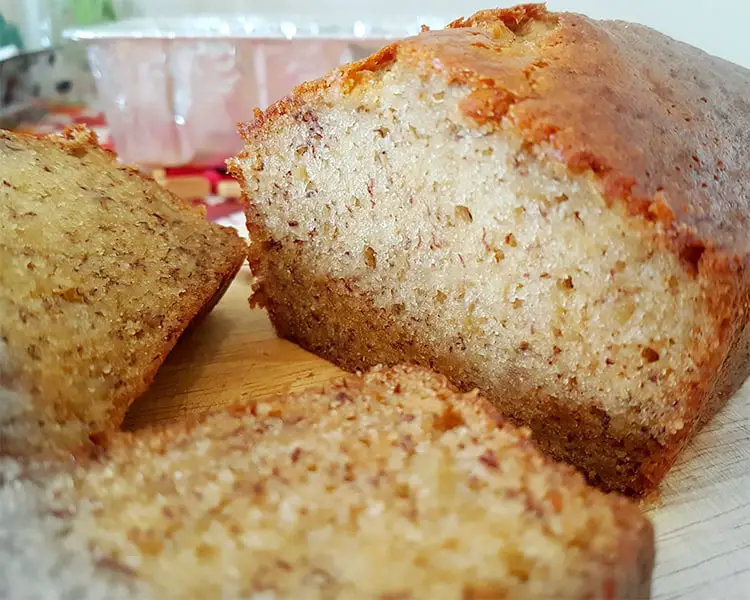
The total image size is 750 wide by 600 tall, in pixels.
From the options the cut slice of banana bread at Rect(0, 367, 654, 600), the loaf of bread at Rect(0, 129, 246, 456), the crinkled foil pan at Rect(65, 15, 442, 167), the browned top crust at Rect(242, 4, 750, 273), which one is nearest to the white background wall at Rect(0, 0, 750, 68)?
the crinkled foil pan at Rect(65, 15, 442, 167)

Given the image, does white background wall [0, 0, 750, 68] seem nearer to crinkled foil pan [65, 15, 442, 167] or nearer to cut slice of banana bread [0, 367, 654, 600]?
crinkled foil pan [65, 15, 442, 167]

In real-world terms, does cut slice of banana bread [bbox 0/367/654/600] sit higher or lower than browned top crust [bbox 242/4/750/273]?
lower

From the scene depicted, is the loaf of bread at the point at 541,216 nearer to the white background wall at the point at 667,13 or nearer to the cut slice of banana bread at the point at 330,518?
the cut slice of banana bread at the point at 330,518

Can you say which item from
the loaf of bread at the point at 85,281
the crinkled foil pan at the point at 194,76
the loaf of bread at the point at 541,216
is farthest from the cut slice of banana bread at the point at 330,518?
the crinkled foil pan at the point at 194,76

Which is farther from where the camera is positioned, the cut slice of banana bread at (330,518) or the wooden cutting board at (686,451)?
the wooden cutting board at (686,451)

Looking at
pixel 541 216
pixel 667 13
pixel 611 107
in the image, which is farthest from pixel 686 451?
pixel 667 13

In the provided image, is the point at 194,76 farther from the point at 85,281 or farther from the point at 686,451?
the point at 686,451
